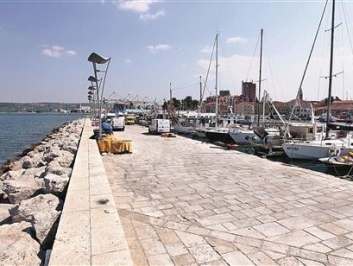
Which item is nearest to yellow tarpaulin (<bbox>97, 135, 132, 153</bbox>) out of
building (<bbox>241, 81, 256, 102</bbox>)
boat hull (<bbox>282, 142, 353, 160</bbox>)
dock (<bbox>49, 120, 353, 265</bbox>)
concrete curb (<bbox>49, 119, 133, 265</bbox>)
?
dock (<bbox>49, 120, 353, 265</bbox>)

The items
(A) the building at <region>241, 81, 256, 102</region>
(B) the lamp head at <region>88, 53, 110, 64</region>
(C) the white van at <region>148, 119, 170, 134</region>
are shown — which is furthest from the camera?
(A) the building at <region>241, 81, 256, 102</region>

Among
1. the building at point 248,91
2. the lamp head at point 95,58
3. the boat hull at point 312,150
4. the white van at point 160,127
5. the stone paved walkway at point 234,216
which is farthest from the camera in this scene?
the building at point 248,91

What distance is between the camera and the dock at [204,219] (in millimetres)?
3785

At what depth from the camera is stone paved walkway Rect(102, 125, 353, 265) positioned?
3.99 metres

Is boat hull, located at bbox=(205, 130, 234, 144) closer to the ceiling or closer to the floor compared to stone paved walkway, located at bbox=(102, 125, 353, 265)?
closer to the floor

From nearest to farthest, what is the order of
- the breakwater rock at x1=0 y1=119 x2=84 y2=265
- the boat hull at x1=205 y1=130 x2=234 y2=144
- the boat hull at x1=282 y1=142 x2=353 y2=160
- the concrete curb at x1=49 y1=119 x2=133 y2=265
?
1. the concrete curb at x1=49 y1=119 x2=133 y2=265
2. the breakwater rock at x1=0 y1=119 x2=84 y2=265
3. the boat hull at x1=282 y1=142 x2=353 y2=160
4. the boat hull at x1=205 y1=130 x2=234 y2=144

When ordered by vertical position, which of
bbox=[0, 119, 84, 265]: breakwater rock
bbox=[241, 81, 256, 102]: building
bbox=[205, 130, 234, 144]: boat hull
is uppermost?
bbox=[241, 81, 256, 102]: building

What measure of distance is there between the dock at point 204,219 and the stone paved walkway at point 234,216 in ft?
0.05

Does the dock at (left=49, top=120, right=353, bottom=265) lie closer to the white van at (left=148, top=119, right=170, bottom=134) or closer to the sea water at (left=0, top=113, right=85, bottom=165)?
the white van at (left=148, top=119, right=170, bottom=134)

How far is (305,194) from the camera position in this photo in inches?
274

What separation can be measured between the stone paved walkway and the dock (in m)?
0.01

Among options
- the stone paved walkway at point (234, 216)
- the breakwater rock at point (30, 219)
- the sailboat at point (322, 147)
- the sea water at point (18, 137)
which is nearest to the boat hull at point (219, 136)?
the sailboat at point (322, 147)

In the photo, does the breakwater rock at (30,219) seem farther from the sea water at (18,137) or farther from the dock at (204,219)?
the sea water at (18,137)

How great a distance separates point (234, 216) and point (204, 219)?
600 millimetres
